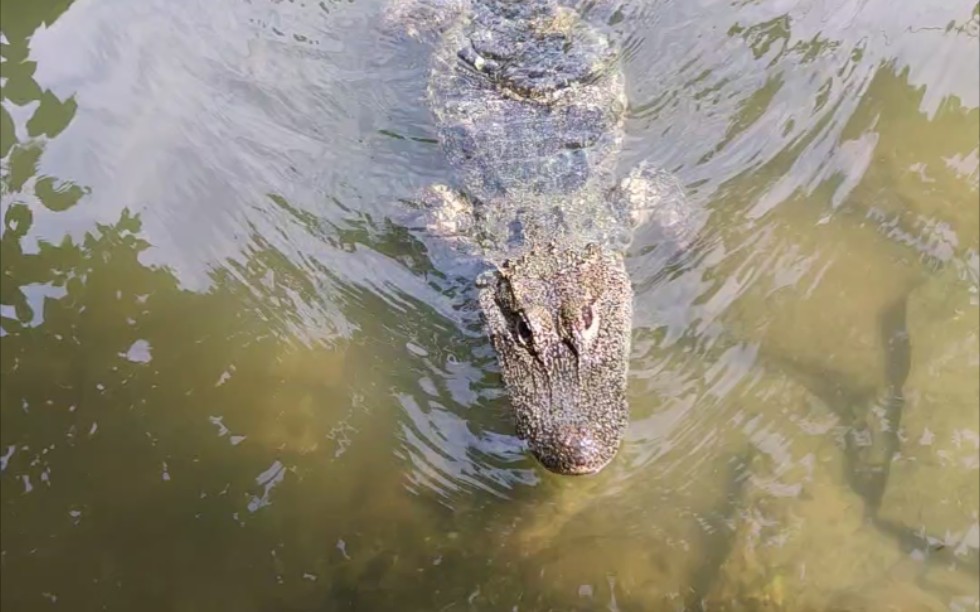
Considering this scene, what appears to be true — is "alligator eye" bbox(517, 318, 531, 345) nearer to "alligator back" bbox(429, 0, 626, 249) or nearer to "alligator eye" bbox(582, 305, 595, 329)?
"alligator eye" bbox(582, 305, 595, 329)

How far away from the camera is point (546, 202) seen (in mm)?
4371

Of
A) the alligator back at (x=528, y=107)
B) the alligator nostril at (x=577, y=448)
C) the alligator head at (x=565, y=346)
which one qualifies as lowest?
the alligator nostril at (x=577, y=448)

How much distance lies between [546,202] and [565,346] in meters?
0.92

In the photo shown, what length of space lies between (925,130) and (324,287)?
3.30 meters

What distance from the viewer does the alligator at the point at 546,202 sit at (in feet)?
12.1

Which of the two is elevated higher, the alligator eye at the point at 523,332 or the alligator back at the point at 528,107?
the alligator back at the point at 528,107

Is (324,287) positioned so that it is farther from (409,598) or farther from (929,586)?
(929,586)

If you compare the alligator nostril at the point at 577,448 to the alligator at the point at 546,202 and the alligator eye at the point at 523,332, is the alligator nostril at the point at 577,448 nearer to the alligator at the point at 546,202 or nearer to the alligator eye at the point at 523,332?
the alligator at the point at 546,202

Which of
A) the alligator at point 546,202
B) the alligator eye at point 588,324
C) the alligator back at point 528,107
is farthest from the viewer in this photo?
the alligator back at point 528,107

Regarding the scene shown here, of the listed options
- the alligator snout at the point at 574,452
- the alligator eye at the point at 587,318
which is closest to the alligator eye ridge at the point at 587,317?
the alligator eye at the point at 587,318

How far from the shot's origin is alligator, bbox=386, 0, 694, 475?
3.69 meters

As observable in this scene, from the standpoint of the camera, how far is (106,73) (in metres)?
4.95

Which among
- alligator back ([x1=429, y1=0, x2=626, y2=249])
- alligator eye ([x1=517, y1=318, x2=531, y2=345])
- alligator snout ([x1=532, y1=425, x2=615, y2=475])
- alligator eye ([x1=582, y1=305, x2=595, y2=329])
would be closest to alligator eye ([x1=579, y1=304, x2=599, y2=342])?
alligator eye ([x1=582, y1=305, x2=595, y2=329])

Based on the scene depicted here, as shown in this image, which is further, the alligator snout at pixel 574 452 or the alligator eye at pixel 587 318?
the alligator eye at pixel 587 318
